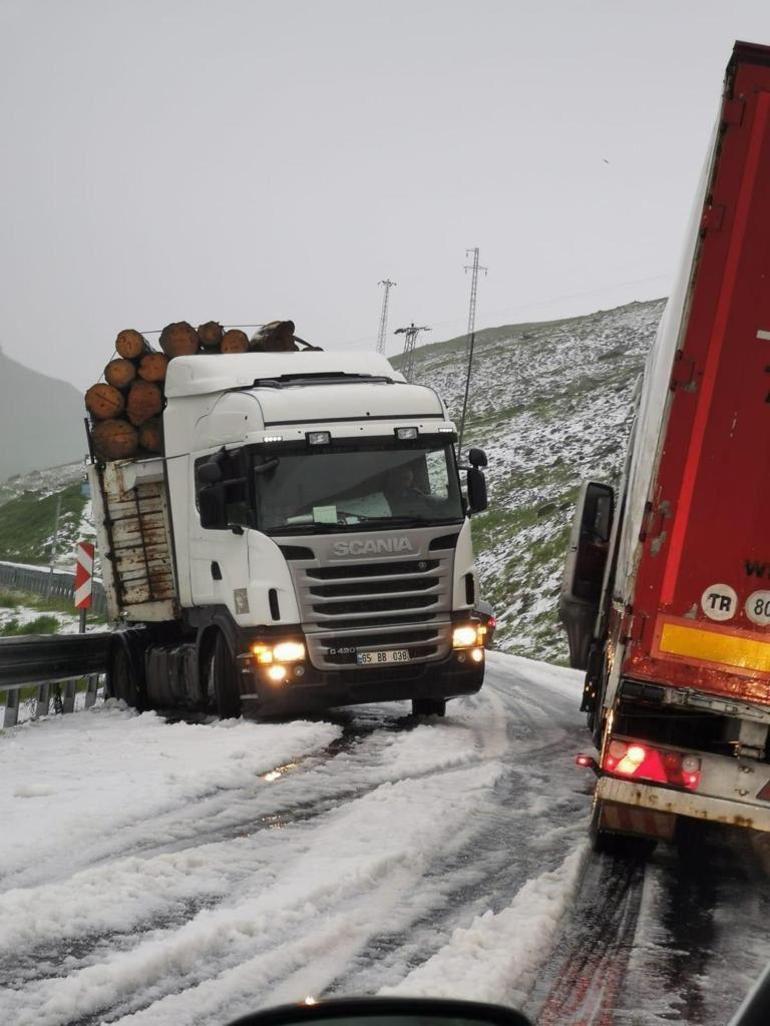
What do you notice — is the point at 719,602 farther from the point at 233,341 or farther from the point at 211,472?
the point at 233,341

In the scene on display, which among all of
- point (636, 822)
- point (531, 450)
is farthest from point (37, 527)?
point (636, 822)

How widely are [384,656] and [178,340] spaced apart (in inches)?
203

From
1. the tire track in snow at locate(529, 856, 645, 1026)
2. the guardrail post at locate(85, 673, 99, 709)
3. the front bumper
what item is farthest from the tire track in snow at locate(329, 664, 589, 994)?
the guardrail post at locate(85, 673, 99, 709)

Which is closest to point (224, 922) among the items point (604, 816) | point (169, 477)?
point (604, 816)

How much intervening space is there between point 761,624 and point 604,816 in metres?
1.37

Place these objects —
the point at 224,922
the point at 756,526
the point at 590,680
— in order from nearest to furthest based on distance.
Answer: the point at 224,922, the point at 756,526, the point at 590,680

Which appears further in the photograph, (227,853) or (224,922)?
(227,853)

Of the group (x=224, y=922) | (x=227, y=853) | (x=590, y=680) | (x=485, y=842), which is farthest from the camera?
(x=590, y=680)

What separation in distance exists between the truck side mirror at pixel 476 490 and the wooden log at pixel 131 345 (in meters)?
4.54

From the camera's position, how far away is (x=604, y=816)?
754 centimetres

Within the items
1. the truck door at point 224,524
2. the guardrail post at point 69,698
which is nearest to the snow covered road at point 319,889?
the truck door at point 224,524

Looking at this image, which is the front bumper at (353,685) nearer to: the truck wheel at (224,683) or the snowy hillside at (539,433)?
the truck wheel at (224,683)

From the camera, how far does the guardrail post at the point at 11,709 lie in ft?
45.6

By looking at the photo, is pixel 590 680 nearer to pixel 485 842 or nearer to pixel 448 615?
pixel 448 615
